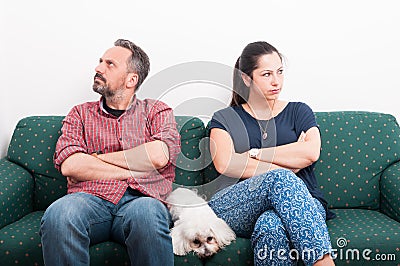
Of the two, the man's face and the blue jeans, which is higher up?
the man's face

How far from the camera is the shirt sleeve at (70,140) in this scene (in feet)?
7.50

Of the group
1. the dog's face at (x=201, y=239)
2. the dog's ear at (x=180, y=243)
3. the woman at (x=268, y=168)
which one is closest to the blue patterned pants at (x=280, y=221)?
the woman at (x=268, y=168)

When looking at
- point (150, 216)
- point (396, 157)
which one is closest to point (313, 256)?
point (150, 216)

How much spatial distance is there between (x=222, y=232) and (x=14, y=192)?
0.97 meters

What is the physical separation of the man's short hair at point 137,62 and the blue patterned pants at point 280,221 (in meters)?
0.79

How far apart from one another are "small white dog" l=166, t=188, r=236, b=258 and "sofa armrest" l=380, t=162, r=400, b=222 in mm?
764

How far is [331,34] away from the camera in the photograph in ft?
9.20

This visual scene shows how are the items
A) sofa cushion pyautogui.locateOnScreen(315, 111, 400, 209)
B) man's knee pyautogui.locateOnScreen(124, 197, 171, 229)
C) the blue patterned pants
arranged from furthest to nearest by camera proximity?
sofa cushion pyautogui.locateOnScreen(315, 111, 400, 209) < man's knee pyautogui.locateOnScreen(124, 197, 171, 229) < the blue patterned pants

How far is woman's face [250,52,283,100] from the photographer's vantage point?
2.43m

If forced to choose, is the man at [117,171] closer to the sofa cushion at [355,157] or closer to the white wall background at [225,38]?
the white wall background at [225,38]

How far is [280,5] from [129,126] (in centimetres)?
104

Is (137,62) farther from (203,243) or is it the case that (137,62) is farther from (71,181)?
(203,243)

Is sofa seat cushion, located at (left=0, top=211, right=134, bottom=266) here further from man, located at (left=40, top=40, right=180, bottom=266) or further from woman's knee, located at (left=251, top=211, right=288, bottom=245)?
woman's knee, located at (left=251, top=211, right=288, bottom=245)

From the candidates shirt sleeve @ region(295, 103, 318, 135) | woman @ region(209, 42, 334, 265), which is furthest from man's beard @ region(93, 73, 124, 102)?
shirt sleeve @ region(295, 103, 318, 135)
